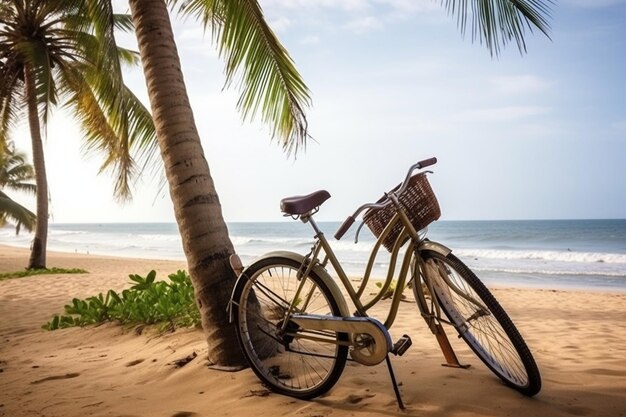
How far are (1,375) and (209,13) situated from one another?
14.5ft

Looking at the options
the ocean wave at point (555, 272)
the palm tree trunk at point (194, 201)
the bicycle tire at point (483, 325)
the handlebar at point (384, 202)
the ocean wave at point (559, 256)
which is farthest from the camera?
the ocean wave at point (559, 256)

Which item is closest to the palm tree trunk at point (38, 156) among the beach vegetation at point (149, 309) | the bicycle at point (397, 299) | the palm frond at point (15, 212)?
the beach vegetation at point (149, 309)

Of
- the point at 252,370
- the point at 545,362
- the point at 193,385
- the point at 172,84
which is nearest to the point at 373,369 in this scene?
the point at 252,370

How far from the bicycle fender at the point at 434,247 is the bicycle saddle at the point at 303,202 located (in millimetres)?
644

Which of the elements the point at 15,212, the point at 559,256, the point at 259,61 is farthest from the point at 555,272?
the point at 15,212

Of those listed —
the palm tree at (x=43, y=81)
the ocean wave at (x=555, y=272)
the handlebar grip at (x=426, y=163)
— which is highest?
the palm tree at (x=43, y=81)

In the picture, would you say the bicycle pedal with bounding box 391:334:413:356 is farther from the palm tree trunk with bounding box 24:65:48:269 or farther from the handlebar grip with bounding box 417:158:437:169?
the palm tree trunk with bounding box 24:65:48:269

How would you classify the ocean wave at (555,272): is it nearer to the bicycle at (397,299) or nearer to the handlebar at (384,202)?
the bicycle at (397,299)

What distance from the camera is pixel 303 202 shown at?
273 centimetres

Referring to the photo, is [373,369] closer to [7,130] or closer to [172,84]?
[172,84]

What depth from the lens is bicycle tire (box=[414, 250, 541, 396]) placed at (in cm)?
242

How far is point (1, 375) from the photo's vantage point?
12.3 feet

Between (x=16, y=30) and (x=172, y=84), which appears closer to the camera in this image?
(x=172, y=84)

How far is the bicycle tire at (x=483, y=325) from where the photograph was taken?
242cm
